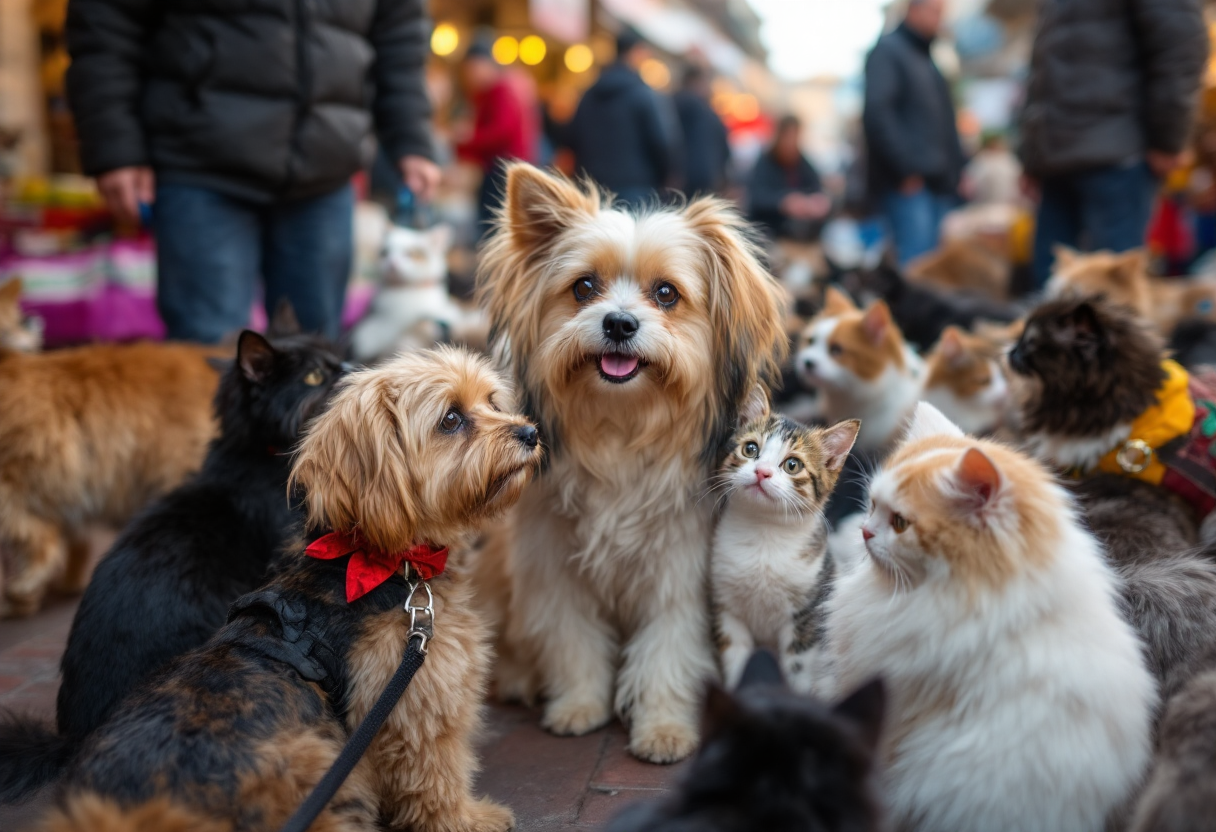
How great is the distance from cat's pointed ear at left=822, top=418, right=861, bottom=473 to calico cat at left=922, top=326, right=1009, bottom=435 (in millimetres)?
1858

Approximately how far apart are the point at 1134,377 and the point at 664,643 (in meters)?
1.93

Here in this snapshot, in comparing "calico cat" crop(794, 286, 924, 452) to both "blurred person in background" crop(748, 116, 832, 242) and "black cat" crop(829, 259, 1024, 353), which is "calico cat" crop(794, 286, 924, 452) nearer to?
"black cat" crop(829, 259, 1024, 353)

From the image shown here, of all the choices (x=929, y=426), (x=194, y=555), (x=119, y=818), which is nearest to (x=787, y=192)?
(x=929, y=426)

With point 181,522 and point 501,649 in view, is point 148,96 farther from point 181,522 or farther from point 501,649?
point 501,649

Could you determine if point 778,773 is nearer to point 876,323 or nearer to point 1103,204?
point 876,323

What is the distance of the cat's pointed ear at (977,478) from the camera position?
1871 mm

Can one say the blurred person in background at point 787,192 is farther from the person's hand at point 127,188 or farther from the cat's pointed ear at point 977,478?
the cat's pointed ear at point 977,478

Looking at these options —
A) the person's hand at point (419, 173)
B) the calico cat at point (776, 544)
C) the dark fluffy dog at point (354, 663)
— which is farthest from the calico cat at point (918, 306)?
the dark fluffy dog at point (354, 663)

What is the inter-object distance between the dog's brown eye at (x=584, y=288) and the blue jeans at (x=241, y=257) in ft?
6.38

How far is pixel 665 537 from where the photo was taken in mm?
2992

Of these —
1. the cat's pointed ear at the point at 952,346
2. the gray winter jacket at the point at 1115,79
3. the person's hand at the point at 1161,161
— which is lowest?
the cat's pointed ear at the point at 952,346

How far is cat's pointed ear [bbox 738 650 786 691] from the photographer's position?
5.76ft

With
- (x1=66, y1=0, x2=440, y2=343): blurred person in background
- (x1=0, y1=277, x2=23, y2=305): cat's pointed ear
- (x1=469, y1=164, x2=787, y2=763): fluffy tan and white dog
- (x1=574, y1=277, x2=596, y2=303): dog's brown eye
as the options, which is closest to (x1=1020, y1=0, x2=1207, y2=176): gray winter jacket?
(x1=469, y1=164, x2=787, y2=763): fluffy tan and white dog

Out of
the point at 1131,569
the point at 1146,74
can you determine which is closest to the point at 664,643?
the point at 1131,569
